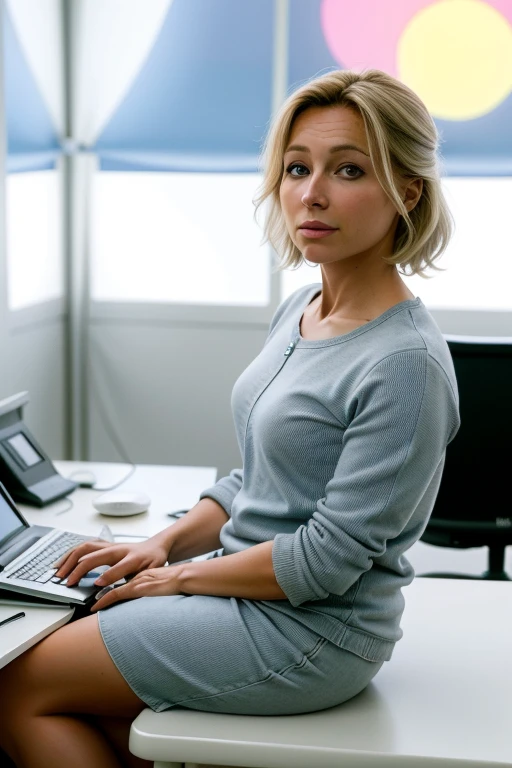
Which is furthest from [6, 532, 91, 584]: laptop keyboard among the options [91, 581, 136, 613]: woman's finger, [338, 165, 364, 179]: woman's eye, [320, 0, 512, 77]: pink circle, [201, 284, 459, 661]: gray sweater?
[320, 0, 512, 77]: pink circle

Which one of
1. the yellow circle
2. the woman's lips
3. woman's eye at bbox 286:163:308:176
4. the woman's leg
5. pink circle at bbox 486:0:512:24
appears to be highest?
pink circle at bbox 486:0:512:24

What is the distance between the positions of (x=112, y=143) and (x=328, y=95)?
2.48 meters

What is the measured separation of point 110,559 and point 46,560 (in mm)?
145

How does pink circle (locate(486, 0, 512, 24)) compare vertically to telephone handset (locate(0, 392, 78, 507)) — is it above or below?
above

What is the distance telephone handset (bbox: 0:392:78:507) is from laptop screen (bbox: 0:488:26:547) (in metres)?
0.27

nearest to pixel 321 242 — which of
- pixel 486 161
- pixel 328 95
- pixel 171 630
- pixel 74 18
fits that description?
pixel 328 95

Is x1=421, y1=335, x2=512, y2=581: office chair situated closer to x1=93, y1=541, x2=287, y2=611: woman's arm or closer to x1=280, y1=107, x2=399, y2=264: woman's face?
x1=280, y1=107, x2=399, y2=264: woman's face

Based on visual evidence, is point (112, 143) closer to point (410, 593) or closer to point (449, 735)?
point (410, 593)

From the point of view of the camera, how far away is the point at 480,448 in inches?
103

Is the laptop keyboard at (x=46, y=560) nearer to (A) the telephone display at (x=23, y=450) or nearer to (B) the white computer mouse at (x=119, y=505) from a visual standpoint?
(B) the white computer mouse at (x=119, y=505)

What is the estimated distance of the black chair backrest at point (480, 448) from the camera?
2.58 m

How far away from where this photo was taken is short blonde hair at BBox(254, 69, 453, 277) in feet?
4.81

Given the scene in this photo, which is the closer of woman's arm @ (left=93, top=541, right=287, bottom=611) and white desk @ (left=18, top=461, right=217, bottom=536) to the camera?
woman's arm @ (left=93, top=541, right=287, bottom=611)

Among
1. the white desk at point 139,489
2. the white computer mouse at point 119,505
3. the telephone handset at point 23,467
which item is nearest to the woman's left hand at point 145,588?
the white desk at point 139,489
